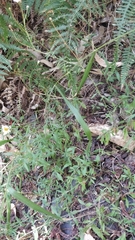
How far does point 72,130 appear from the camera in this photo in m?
1.75

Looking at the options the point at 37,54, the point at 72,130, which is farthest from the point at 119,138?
the point at 37,54

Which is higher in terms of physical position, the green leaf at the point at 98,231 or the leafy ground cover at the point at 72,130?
the leafy ground cover at the point at 72,130

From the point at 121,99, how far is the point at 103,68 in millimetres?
257

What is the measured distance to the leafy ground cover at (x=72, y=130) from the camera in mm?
1508

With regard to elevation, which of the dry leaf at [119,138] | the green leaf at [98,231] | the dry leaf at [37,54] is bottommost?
the green leaf at [98,231]

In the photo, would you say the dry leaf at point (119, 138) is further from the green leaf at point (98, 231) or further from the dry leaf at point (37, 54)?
the dry leaf at point (37, 54)

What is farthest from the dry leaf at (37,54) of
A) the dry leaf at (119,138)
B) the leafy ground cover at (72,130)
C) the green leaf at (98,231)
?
the green leaf at (98,231)

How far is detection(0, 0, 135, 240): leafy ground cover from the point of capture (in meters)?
1.51

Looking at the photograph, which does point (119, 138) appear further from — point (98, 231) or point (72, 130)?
point (98, 231)

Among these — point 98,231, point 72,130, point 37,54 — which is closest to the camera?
point 98,231

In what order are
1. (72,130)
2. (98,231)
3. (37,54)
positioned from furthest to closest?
(37,54) < (72,130) < (98,231)

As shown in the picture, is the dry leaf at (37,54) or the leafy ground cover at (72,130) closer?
the leafy ground cover at (72,130)

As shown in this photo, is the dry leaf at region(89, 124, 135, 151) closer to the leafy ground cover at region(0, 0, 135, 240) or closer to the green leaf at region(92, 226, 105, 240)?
the leafy ground cover at region(0, 0, 135, 240)

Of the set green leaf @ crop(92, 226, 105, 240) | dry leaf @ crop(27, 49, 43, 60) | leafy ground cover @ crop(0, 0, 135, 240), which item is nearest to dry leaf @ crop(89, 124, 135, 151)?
leafy ground cover @ crop(0, 0, 135, 240)
